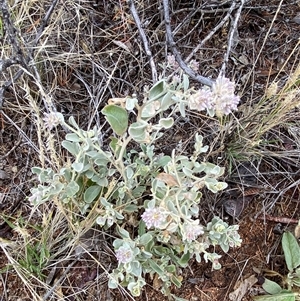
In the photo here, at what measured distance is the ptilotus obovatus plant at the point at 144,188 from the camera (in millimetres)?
1150

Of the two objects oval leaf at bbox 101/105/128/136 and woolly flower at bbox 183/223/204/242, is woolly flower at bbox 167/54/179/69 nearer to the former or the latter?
oval leaf at bbox 101/105/128/136

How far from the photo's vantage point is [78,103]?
171 cm

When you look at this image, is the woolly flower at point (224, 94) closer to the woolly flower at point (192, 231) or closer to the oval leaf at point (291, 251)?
the woolly flower at point (192, 231)

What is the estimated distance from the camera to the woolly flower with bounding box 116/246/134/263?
4.14 feet

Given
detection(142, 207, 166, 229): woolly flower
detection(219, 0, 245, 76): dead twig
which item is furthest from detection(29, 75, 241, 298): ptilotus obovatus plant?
detection(219, 0, 245, 76): dead twig

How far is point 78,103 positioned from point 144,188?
1.50ft

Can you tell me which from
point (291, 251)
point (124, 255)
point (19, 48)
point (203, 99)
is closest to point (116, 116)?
point (203, 99)

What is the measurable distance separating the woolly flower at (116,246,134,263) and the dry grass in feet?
0.58

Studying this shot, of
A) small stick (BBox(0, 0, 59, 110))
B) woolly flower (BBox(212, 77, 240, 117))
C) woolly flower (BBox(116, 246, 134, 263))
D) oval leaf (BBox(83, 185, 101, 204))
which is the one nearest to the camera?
woolly flower (BBox(212, 77, 240, 117))

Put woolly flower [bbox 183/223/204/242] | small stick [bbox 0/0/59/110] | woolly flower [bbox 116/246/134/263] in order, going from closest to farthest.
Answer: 1. woolly flower [bbox 183/223/204/242]
2. woolly flower [bbox 116/246/134/263]
3. small stick [bbox 0/0/59/110]

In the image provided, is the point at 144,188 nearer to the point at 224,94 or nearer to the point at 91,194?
the point at 91,194

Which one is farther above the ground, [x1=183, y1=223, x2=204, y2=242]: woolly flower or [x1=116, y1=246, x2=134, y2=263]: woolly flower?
[x1=183, y1=223, x2=204, y2=242]: woolly flower

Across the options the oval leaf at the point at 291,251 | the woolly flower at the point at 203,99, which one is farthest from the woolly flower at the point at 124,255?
the oval leaf at the point at 291,251

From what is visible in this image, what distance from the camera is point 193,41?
5.85ft
